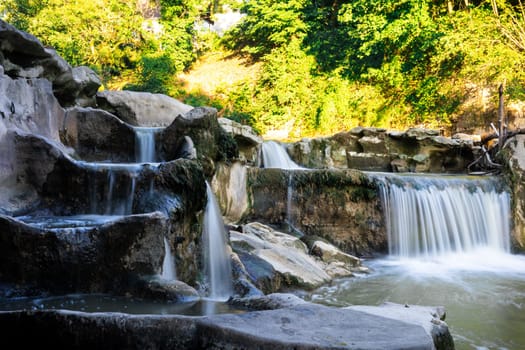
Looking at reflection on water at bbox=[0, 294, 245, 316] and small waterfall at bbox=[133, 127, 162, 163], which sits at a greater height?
small waterfall at bbox=[133, 127, 162, 163]

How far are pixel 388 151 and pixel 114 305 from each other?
35.1ft

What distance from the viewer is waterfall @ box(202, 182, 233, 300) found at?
221 inches

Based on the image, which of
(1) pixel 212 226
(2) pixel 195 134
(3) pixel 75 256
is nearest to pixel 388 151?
(2) pixel 195 134

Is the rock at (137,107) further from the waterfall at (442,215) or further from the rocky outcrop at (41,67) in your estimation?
the waterfall at (442,215)

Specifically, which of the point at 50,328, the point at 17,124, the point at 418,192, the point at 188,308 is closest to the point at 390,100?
the point at 418,192

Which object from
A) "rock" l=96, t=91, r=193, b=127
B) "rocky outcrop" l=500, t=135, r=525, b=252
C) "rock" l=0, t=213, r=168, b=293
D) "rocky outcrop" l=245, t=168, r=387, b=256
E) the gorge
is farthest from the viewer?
"rocky outcrop" l=500, t=135, r=525, b=252

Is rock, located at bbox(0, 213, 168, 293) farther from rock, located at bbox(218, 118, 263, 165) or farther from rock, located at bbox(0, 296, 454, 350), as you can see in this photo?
rock, located at bbox(218, 118, 263, 165)

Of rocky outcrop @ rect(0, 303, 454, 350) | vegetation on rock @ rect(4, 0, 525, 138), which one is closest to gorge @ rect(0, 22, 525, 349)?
rocky outcrop @ rect(0, 303, 454, 350)

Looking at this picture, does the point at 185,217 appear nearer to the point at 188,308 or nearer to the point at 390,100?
the point at 188,308

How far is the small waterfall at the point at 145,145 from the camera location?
282 inches

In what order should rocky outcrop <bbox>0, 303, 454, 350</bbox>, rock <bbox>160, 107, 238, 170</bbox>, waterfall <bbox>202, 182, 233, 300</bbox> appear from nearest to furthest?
rocky outcrop <bbox>0, 303, 454, 350</bbox>
waterfall <bbox>202, 182, 233, 300</bbox>
rock <bbox>160, 107, 238, 170</bbox>

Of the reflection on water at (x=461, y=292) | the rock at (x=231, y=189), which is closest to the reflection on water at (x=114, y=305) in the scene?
the reflection on water at (x=461, y=292)

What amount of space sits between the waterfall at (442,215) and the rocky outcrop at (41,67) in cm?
609

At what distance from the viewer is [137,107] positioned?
9133 mm
